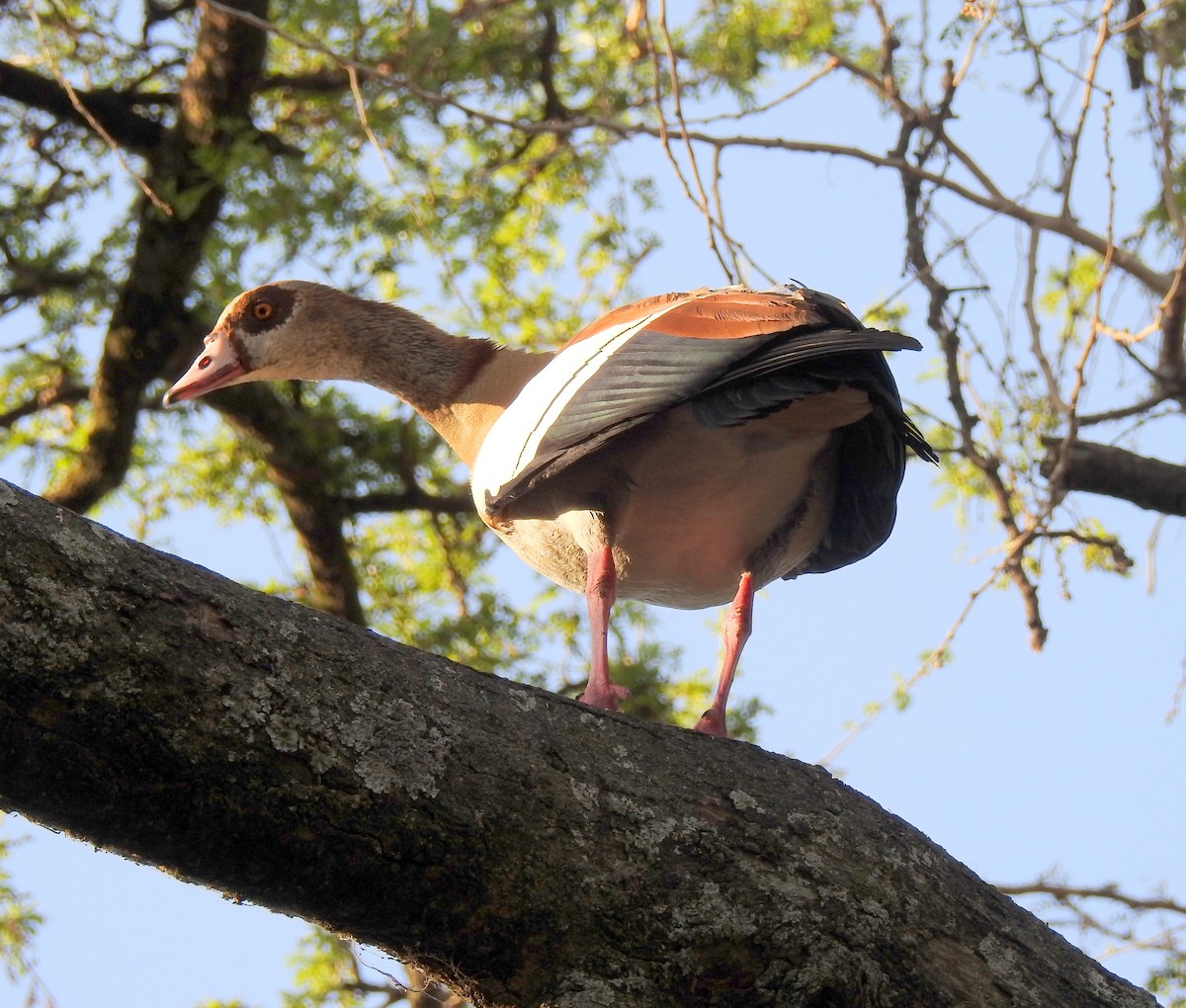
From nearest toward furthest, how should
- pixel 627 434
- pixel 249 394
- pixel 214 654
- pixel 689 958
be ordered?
pixel 214 654
pixel 689 958
pixel 627 434
pixel 249 394

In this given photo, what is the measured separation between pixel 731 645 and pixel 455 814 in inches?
69.6

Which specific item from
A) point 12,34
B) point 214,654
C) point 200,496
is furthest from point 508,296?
point 214,654

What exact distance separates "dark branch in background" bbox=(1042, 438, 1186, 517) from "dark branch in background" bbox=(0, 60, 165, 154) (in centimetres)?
484

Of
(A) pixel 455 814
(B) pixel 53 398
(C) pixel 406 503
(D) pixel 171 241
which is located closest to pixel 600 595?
(A) pixel 455 814

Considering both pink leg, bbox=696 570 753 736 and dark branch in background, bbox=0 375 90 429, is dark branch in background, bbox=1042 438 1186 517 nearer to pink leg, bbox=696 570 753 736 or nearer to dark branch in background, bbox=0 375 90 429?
pink leg, bbox=696 570 753 736

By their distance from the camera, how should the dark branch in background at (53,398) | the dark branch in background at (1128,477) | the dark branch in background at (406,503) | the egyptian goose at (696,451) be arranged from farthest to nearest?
the dark branch in background at (406,503) < the dark branch in background at (53,398) < the dark branch in background at (1128,477) < the egyptian goose at (696,451)

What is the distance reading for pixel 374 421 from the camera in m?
7.69

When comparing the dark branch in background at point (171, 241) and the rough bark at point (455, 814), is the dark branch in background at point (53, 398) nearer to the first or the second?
the dark branch in background at point (171, 241)

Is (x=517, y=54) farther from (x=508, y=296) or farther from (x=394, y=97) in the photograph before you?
(x=508, y=296)

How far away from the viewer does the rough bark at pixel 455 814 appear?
6.88 ft

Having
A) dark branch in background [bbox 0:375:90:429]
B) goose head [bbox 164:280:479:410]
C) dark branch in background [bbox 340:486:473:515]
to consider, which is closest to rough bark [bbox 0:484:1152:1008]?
goose head [bbox 164:280:479:410]

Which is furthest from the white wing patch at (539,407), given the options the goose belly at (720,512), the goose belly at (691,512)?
the goose belly at (720,512)

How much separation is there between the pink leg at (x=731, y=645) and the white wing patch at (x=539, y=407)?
0.78 m

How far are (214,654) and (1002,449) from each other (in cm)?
423
